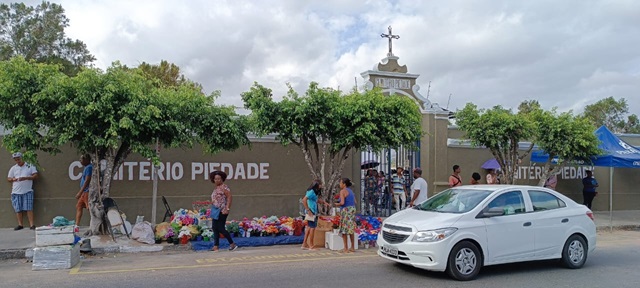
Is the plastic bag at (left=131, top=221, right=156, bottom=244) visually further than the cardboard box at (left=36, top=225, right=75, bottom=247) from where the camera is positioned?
Yes

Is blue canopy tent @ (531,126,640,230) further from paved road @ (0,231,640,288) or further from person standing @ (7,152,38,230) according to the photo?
person standing @ (7,152,38,230)

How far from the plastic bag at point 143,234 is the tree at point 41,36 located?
22.0m

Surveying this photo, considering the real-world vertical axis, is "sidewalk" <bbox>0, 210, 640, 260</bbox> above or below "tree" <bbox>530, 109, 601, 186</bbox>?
below

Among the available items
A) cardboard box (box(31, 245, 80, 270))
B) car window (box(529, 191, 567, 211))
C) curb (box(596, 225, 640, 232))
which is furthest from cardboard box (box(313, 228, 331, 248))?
curb (box(596, 225, 640, 232))

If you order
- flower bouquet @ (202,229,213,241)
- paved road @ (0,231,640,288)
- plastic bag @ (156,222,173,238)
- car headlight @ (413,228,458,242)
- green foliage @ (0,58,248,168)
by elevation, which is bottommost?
paved road @ (0,231,640,288)

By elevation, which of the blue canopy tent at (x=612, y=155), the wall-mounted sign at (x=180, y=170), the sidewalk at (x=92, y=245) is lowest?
the sidewalk at (x=92, y=245)

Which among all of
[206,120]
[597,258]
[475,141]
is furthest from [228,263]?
[475,141]

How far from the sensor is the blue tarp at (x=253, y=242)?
37.2ft

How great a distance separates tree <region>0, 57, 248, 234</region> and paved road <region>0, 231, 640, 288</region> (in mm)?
2336

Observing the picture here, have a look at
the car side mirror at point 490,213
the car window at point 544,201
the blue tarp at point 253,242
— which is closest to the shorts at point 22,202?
the blue tarp at point 253,242

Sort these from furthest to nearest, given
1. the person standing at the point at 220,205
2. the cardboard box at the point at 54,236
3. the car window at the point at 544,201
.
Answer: the person standing at the point at 220,205
the cardboard box at the point at 54,236
the car window at the point at 544,201

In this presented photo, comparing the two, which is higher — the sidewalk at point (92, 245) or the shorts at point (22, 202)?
the shorts at point (22, 202)

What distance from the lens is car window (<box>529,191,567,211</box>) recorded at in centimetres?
892

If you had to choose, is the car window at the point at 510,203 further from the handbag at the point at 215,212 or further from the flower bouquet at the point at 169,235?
the flower bouquet at the point at 169,235
